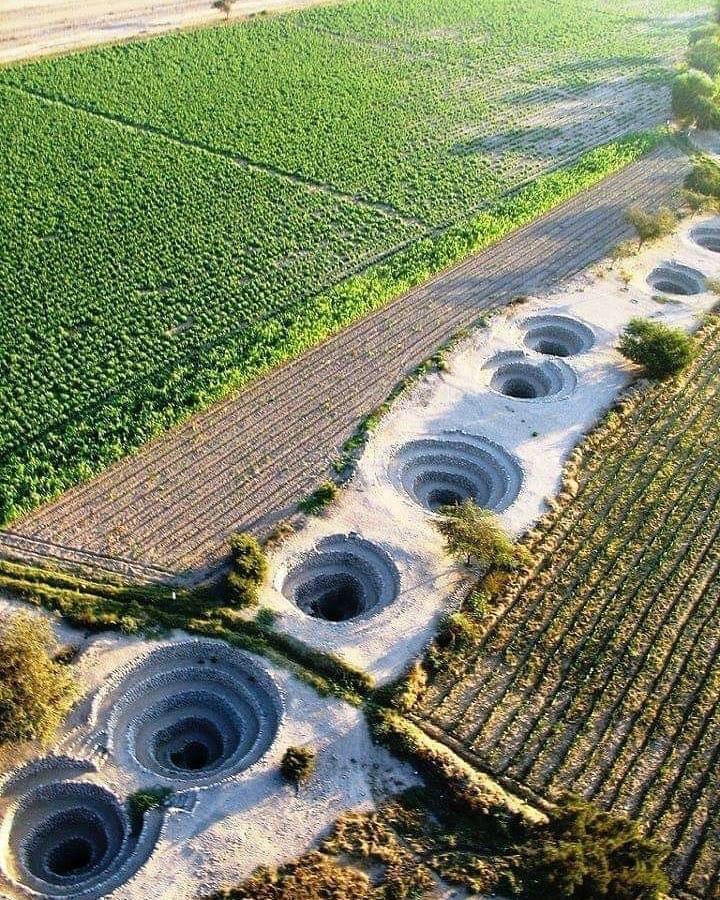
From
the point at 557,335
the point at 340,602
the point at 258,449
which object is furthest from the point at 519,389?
the point at 340,602

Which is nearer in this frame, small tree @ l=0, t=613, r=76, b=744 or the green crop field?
small tree @ l=0, t=613, r=76, b=744

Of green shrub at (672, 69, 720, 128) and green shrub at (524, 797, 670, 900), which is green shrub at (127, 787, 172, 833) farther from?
green shrub at (672, 69, 720, 128)

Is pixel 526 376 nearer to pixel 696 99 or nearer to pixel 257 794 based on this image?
pixel 257 794

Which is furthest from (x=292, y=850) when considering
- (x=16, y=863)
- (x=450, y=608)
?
(x=450, y=608)

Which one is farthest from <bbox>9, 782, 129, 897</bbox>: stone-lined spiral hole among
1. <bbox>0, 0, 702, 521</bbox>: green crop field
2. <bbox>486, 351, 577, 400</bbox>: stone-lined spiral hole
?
<bbox>486, 351, 577, 400</bbox>: stone-lined spiral hole

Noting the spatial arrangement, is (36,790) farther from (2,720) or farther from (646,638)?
(646,638)
